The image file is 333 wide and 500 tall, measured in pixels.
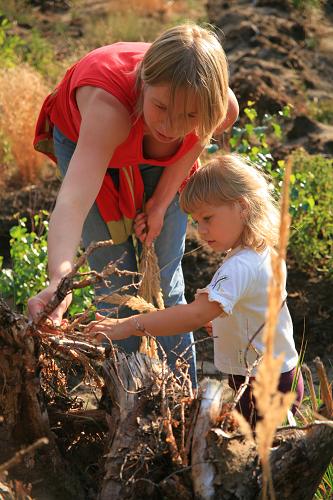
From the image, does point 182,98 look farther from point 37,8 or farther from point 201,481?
point 37,8

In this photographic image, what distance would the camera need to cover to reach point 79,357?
98.4 inches

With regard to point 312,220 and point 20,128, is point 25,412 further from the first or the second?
point 20,128

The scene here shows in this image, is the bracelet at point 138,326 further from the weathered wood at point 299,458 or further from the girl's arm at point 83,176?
the weathered wood at point 299,458

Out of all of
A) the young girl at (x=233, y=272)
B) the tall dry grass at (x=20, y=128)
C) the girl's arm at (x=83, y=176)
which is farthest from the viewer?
the tall dry grass at (x=20, y=128)

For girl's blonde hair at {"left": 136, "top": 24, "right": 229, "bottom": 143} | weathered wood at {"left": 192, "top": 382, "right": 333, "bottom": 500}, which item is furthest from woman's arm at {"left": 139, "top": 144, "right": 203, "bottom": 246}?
weathered wood at {"left": 192, "top": 382, "right": 333, "bottom": 500}

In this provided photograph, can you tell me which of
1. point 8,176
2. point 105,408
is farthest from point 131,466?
point 8,176

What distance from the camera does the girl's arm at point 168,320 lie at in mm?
2627

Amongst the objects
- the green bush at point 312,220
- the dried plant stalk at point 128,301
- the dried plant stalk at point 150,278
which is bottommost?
the green bush at point 312,220

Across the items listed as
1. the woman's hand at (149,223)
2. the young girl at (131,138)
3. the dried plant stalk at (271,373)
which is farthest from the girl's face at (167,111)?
the dried plant stalk at (271,373)

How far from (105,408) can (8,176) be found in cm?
400

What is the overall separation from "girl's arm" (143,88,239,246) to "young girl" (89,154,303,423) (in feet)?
0.83

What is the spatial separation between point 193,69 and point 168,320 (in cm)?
76

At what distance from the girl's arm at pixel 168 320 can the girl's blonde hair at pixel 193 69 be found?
1.82 feet

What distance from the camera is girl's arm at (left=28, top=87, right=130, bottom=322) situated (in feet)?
8.31
